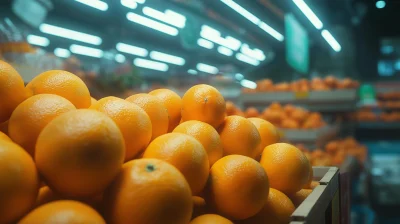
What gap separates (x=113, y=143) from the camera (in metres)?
0.70

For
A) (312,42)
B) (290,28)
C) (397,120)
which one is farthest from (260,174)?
(312,42)

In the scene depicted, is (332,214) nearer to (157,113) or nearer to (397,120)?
(157,113)

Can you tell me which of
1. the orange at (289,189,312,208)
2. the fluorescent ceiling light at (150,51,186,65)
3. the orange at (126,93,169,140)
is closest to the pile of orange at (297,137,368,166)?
the orange at (289,189,312,208)

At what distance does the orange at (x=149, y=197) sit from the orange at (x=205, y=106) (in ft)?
1.22

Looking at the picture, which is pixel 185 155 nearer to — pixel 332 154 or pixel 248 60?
pixel 332 154

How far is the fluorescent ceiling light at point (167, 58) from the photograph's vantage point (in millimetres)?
11216

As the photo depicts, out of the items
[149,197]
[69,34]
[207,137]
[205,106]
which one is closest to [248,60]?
[69,34]

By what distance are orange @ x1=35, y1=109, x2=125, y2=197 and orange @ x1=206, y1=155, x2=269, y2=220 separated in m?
0.25

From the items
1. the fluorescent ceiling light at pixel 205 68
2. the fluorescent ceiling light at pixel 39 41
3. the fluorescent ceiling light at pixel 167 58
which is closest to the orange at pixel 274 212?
the fluorescent ceiling light at pixel 39 41

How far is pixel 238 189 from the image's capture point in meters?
0.84

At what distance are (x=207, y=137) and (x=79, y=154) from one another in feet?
1.21

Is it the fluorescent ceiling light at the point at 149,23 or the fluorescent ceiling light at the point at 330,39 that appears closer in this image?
the fluorescent ceiling light at the point at 149,23

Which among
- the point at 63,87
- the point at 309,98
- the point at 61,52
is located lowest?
the point at 309,98

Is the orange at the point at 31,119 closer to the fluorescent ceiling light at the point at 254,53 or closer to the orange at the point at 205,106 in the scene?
the orange at the point at 205,106
